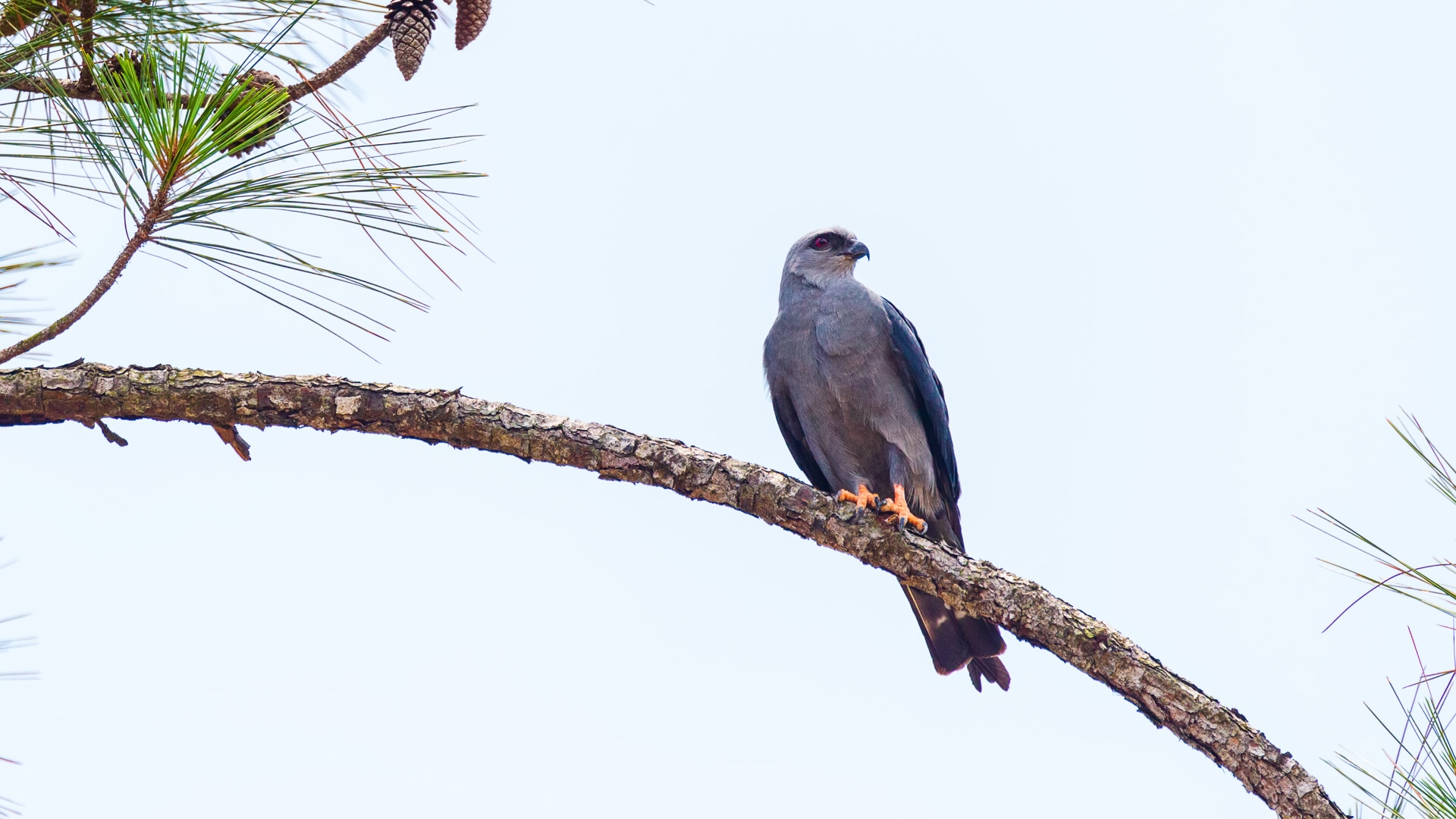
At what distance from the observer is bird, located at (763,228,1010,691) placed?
16.4 feet

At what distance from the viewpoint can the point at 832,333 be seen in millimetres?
5039

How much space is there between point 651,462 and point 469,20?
4.58 feet

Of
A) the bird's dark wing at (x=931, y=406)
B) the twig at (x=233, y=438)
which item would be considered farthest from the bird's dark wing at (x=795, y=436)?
the twig at (x=233, y=438)

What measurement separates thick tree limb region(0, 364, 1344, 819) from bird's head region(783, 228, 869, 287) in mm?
2259

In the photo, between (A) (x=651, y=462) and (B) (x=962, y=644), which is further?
(B) (x=962, y=644)

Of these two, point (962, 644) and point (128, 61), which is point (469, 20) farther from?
point (962, 644)

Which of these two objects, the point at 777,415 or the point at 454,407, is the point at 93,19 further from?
the point at 777,415

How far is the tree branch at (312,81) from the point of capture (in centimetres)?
275

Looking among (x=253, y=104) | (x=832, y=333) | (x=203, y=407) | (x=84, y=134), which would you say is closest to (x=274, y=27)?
(x=253, y=104)

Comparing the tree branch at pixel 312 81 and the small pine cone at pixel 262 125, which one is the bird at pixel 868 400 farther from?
the small pine cone at pixel 262 125

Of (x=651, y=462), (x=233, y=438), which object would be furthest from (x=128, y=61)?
(x=651, y=462)

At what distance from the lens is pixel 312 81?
9.23 feet

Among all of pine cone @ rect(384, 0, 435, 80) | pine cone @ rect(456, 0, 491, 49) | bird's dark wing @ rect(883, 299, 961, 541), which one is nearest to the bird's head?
bird's dark wing @ rect(883, 299, 961, 541)

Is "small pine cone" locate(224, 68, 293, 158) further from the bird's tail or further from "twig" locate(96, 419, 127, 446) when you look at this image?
the bird's tail
